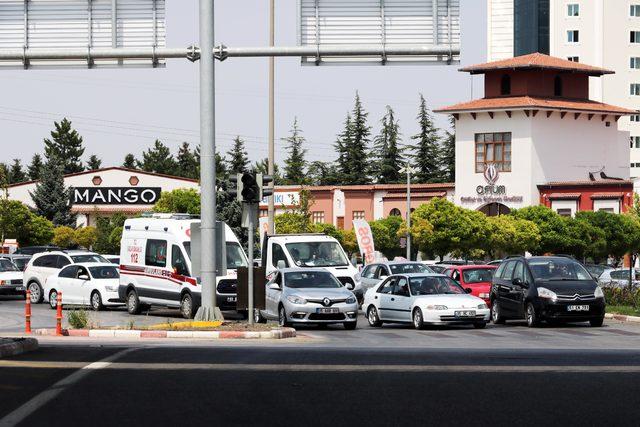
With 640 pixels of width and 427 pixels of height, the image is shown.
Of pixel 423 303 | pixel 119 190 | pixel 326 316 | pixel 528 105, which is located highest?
pixel 528 105

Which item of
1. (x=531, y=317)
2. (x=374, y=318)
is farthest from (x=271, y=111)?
(x=531, y=317)

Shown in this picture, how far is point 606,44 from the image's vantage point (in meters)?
127

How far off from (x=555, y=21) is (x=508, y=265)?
101m

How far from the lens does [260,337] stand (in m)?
26.0

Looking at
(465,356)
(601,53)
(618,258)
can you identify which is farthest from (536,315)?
(601,53)

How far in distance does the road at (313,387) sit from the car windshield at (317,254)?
1844cm

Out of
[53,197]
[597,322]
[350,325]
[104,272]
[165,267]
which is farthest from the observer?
[53,197]

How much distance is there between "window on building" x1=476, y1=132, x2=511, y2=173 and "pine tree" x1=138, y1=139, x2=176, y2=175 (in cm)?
8824

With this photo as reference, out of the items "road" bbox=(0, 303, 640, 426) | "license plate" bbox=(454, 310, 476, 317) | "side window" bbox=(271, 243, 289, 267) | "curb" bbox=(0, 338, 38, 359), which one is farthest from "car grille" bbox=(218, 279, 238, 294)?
"road" bbox=(0, 303, 640, 426)

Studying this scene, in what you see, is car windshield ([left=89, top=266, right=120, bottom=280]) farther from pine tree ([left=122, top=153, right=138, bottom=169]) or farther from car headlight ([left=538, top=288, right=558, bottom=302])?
pine tree ([left=122, top=153, right=138, bottom=169])

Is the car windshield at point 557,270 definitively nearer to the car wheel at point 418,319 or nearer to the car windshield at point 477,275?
the car wheel at point 418,319

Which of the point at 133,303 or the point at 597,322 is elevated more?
the point at 133,303

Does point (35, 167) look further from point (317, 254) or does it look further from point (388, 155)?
point (317, 254)

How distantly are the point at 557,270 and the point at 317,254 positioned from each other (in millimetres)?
8641
